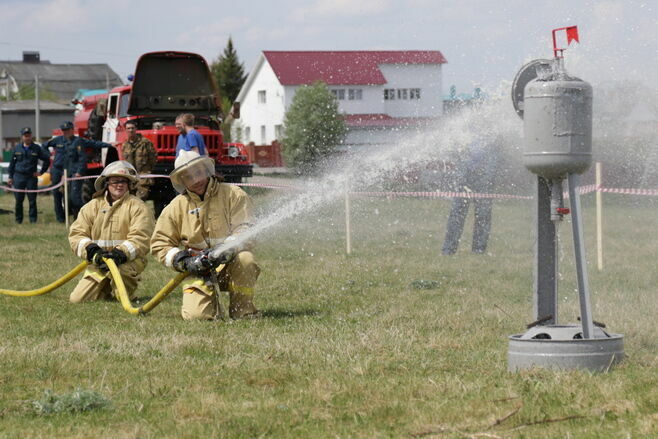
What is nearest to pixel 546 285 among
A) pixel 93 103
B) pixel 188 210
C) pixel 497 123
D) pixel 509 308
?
pixel 509 308

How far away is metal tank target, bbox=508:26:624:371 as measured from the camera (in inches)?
244

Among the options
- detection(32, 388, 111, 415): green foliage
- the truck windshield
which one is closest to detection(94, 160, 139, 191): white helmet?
detection(32, 388, 111, 415): green foliage

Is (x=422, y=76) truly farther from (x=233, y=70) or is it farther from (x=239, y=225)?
(x=239, y=225)

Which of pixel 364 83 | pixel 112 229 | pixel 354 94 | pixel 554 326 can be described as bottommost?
pixel 554 326

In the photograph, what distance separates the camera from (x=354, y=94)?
69.5 meters

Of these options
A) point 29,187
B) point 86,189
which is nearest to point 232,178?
point 86,189

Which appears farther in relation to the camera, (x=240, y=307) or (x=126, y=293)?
(x=126, y=293)

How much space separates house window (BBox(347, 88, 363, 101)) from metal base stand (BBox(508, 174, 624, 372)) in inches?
2474

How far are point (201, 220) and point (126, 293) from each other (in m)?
1.18

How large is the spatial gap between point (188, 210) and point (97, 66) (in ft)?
417

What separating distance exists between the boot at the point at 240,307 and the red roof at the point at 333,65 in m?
58.5

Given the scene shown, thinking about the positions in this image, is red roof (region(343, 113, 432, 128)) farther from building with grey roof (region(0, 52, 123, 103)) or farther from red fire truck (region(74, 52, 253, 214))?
building with grey roof (region(0, 52, 123, 103))

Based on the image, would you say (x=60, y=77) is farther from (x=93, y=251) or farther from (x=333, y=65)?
(x=93, y=251)

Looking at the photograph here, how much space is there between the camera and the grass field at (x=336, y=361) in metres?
5.18
